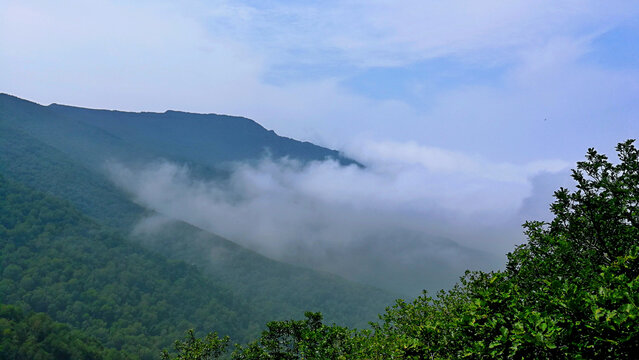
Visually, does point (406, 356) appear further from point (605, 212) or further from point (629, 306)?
point (605, 212)

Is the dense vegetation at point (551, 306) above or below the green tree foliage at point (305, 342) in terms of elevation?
above

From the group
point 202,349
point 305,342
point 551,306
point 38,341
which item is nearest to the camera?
point 551,306

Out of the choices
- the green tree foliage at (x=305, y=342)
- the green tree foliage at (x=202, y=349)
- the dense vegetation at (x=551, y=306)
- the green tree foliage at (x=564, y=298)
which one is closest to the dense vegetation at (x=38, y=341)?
the green tree foliage at (x=202, y=349)

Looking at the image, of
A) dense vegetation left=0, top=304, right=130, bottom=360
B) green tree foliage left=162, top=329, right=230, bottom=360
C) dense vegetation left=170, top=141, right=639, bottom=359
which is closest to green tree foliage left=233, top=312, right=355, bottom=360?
dense vegetation left=170, top=141, right=639, bottom=359

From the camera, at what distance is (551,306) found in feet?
38.4

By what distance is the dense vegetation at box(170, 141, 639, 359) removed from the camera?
411 inches

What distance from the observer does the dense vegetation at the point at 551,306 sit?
10.4 meters

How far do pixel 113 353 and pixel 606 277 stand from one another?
605 feet

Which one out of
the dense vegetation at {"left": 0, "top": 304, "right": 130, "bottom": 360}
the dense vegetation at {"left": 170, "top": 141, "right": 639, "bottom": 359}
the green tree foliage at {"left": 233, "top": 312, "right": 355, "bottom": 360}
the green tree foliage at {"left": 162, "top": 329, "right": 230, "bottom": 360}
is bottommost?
the dense vegetation at {"left": 0, "top": 304, "right": 130, "bottom": 360}

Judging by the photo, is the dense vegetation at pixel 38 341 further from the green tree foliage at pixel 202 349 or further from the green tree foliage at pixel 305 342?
the green tree foliage at pixel 305 342

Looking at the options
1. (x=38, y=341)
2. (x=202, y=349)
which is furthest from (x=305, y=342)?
(x=38, y=341)

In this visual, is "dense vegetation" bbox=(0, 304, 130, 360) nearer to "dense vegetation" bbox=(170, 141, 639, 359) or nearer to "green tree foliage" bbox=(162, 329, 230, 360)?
"green tree foliage" bbox=(162, 329, 230, 360)

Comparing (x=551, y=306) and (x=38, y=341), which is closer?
(x=551, y=306)

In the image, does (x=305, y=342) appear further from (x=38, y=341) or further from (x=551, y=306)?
(x=38, y=341)
